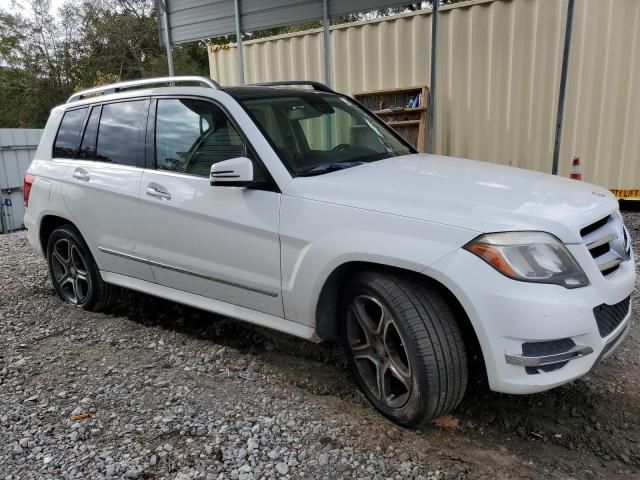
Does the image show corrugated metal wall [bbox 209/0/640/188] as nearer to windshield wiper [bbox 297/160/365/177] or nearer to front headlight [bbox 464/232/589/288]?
windshield wiper [bbox 297/160/365/177]

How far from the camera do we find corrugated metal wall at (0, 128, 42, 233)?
1252cm

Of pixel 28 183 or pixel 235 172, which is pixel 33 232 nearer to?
pixel 28 183

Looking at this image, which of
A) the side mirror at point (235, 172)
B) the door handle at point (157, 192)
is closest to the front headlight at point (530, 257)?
the side mirror at point (235, 172)

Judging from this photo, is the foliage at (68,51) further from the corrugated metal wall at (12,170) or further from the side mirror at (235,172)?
the side mirror at (235,172)

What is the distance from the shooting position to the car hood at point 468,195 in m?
2.34

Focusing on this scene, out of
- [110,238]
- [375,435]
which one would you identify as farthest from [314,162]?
[110,238]

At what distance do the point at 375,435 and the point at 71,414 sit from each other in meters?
1.68

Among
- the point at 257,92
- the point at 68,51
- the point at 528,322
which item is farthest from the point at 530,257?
the point at 68,51

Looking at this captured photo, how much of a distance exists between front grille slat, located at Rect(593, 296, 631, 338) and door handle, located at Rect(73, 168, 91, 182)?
3524 millimetres

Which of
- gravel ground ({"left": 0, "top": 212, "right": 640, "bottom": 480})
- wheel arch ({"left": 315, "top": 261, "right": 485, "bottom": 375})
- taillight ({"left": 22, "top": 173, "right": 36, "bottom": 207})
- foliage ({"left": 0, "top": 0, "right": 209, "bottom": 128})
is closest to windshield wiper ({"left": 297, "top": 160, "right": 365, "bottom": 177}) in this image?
wheel arch ({"left": 315, "top": 261, "right": 485, "bottom": 375})

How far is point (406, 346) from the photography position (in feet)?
8.18

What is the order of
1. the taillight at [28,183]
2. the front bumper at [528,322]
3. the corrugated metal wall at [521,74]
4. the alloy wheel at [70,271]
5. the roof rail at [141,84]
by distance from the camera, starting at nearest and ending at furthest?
the front bumper at [528,322] < the roof rail at [141,84] < the alloy wheel at [70,271] < the taillight at [28,183] < the corrugated metal wall at [521,74]

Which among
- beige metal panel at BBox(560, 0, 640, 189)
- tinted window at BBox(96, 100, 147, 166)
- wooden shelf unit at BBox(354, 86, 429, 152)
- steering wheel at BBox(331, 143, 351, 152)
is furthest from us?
wooden shelf unit at BBox(354, 86, 429, 152)

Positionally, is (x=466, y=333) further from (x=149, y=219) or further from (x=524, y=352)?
(x=149, y=219)
